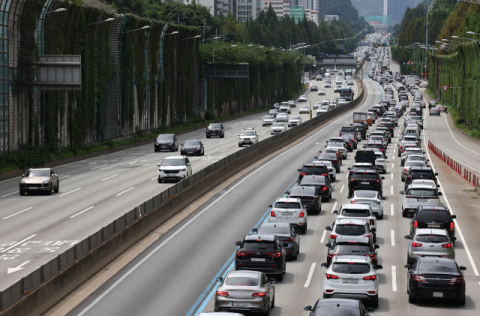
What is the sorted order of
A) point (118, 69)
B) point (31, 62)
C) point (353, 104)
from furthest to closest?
point (353, 104) < point (118, 69) < point (31, 62)

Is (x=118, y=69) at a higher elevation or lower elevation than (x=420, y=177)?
higher

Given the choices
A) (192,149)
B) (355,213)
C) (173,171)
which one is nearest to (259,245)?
(355,213)

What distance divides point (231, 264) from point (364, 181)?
17066 mm

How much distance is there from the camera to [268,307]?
2047 cm

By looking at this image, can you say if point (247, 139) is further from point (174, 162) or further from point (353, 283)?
point (353, 283)

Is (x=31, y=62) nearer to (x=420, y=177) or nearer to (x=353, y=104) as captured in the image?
(x=420, y=177)

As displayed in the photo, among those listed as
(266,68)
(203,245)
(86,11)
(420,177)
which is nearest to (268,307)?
(203,245)

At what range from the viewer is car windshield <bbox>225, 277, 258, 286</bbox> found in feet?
65.9

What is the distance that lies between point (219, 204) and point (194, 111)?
70904 millimetres

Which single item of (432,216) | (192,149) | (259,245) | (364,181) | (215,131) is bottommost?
(215,131)

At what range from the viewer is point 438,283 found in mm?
21734

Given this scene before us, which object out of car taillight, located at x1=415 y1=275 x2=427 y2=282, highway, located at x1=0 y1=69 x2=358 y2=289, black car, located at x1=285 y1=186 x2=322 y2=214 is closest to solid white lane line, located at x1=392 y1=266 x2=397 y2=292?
car taillight, located at x1=415 y1=275 x2=427 y2=282

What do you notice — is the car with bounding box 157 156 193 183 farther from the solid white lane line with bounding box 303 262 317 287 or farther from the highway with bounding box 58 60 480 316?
the solid white lane line with bounding box 303 262 317 287

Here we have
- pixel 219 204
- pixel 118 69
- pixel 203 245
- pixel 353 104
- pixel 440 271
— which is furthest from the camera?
pixel 353 104
